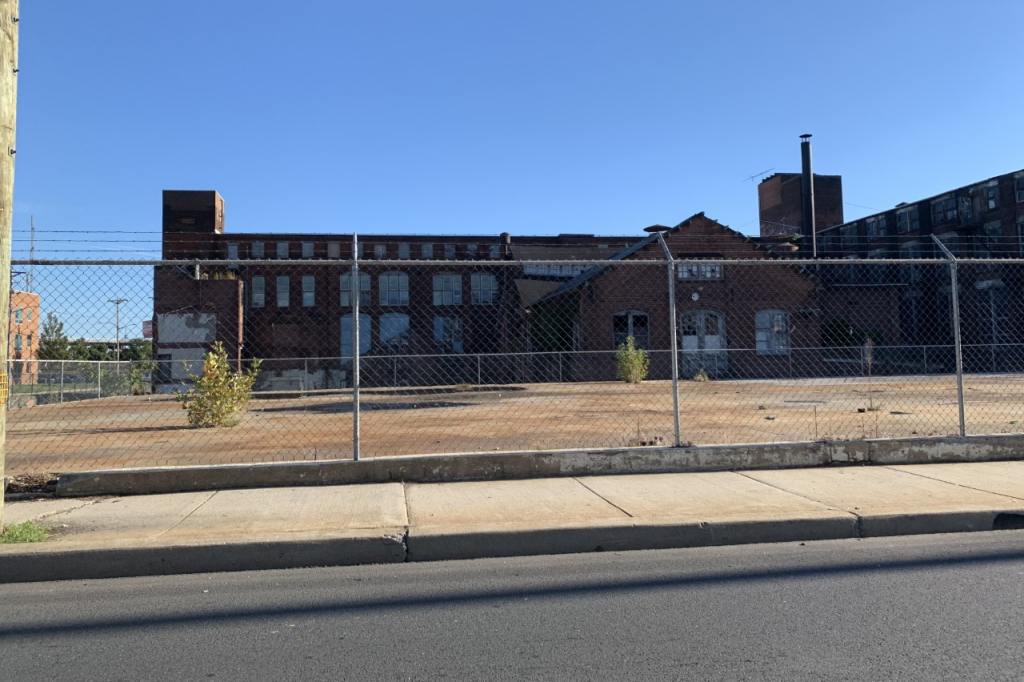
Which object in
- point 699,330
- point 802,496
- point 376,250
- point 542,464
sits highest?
point 376,250

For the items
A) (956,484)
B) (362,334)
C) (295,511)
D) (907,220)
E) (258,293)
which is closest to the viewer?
(295,511)

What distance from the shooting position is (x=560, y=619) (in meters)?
4.60

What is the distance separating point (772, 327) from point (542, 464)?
31.3 metres

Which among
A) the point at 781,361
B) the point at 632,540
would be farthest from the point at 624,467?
the point at 781,361

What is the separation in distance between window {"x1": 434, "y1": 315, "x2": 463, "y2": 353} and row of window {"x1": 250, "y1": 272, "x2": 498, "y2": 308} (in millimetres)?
1329

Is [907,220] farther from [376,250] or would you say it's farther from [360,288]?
[360,288]

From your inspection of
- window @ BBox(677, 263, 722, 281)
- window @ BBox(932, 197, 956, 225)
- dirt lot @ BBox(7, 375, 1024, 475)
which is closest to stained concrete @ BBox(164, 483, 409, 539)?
dirt lot @ BBox(7, 375, 1024, 475)

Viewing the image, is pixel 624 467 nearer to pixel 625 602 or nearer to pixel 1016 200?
pixel 625 602

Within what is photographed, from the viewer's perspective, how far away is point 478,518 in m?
6.64

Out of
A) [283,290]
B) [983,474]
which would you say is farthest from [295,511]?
[283,290]

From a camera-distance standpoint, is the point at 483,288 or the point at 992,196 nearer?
the point at 992,196

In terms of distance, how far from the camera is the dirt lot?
446 inches

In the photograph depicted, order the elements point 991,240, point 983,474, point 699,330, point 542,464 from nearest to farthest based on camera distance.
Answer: point 983,474 → point 542,464 → point 699,330 → point 991,240

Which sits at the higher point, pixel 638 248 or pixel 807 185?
pixel 807 185
